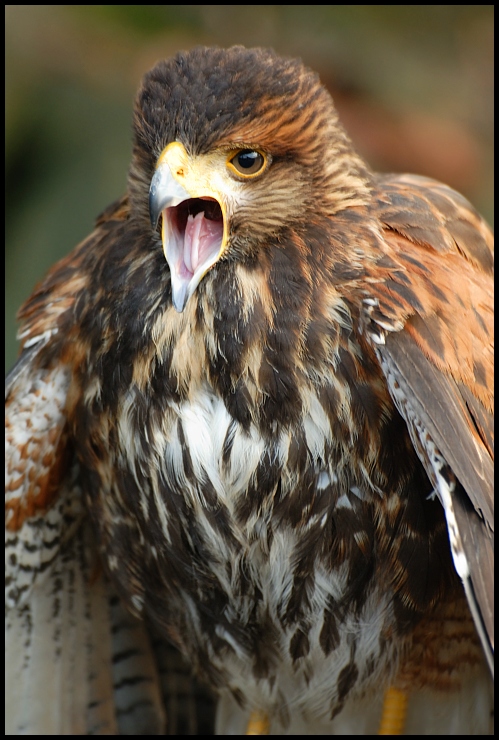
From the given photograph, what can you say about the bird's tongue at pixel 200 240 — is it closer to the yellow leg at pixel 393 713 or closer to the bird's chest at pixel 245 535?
the bird's chest at pixel 245 535

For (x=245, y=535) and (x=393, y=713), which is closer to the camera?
(x=245, y=535)

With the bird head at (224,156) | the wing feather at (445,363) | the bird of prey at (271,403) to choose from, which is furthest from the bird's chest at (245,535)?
the bird head at (224,156)

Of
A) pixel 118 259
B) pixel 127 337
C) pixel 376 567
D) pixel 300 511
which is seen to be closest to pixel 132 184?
pixel 118 259

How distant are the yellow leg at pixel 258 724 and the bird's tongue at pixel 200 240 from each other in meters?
1.55

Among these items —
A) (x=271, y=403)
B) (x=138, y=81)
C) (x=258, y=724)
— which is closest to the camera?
(x=271, y=403)

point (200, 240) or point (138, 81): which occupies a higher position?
point (138, 81)

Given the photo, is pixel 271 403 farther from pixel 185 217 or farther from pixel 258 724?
pixel 258 724

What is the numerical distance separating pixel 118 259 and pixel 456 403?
86cm

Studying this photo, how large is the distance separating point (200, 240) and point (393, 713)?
1.56 m

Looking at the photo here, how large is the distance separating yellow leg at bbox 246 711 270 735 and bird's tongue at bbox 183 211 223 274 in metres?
1.55

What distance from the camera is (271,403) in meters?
2.13

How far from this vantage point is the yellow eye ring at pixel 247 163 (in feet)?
6.70

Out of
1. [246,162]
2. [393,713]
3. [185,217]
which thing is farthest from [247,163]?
[393,713]

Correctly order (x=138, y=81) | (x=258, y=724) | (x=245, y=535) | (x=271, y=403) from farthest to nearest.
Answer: (x=138, y=81), (x=258, y=724), (x=245, y=535), (x=271, y=403)
